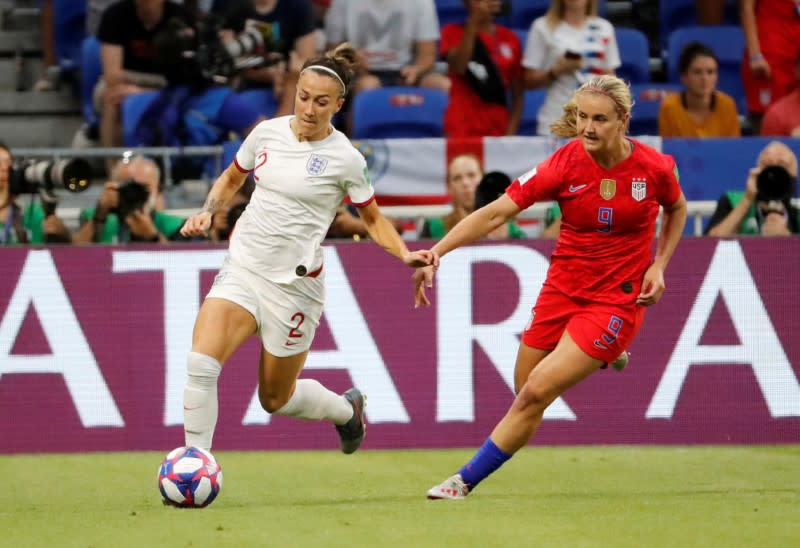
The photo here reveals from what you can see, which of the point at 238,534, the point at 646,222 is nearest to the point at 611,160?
the point at 646,222

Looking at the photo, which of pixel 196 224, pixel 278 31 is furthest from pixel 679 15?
pixel 196 224

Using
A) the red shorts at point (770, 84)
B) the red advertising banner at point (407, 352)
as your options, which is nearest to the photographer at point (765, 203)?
the red advertising banner at point (407, 352)

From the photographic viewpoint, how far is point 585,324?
743cm

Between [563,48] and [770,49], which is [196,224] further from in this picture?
[770,49]

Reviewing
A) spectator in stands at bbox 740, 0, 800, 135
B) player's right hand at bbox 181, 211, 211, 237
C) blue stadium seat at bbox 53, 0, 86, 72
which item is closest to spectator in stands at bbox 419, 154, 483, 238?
player's right hand at bbox 181, 211, 211, 237

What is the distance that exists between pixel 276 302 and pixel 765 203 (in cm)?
425

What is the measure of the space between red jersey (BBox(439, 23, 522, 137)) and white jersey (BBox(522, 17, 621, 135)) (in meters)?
Answer: 0.15

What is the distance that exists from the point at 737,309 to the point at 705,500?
8.94ft

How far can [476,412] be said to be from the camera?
33.0 feet

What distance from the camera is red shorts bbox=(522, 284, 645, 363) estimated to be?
7398mm

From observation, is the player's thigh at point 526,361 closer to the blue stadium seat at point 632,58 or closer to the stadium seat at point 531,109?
the stadium seat at point 531,109

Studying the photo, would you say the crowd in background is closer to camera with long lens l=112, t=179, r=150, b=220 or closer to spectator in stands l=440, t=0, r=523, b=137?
spectator in stands l=440, t=0, r=523, b=137

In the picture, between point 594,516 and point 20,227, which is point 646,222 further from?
point 20,227

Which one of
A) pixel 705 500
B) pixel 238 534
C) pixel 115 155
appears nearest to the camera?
pixel 238 534
